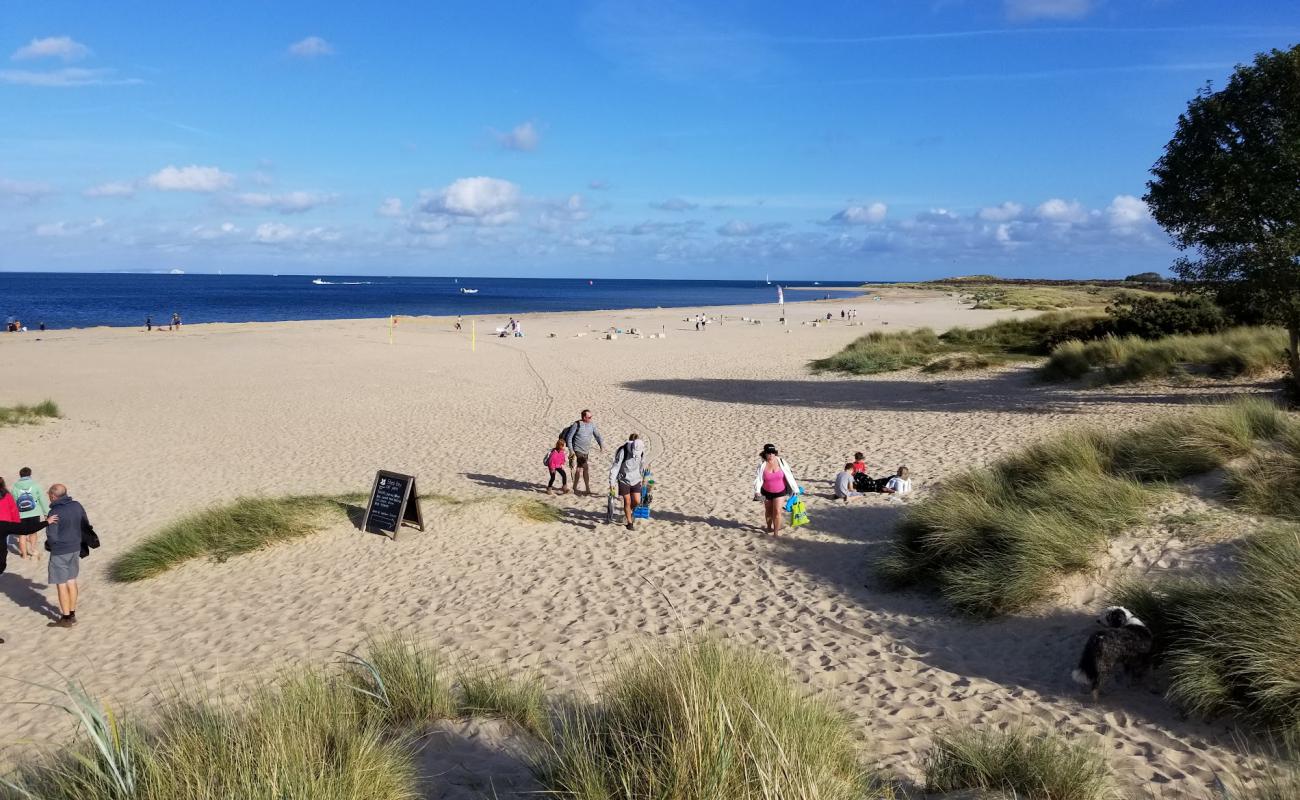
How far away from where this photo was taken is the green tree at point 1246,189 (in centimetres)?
1361

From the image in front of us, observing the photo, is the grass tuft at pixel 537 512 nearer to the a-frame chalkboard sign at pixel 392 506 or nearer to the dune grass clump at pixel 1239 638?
the a-frame chalkboard sign at pixel 392 506

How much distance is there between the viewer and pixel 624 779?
353 cm

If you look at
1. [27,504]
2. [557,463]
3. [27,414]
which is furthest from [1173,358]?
[27,414]

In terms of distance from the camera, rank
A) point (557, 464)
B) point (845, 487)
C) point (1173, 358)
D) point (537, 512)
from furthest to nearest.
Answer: point (1173, 358)
point (557, 464)
point (845, 487)
point (537, 512)

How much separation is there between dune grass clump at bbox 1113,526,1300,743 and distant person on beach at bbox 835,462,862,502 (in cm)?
546

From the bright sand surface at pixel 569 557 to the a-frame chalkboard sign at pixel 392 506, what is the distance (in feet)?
0.97

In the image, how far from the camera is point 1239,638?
5.02 metres

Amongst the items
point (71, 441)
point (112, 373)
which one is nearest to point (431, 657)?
point (71, 441)

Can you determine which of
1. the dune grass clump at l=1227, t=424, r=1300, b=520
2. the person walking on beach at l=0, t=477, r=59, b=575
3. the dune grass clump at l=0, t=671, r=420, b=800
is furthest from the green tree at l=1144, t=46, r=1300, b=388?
the person walking on beach at l=0, t=477, r=59, b=575

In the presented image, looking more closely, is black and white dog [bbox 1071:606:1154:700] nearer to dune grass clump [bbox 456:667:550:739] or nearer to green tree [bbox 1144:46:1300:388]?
dune grass clump [bbox 456:667:550:739]

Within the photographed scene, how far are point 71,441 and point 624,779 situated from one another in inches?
719

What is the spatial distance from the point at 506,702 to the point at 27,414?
19426mm

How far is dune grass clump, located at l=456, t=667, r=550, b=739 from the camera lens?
496 centimetres

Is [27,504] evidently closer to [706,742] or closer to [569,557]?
[569,557]
